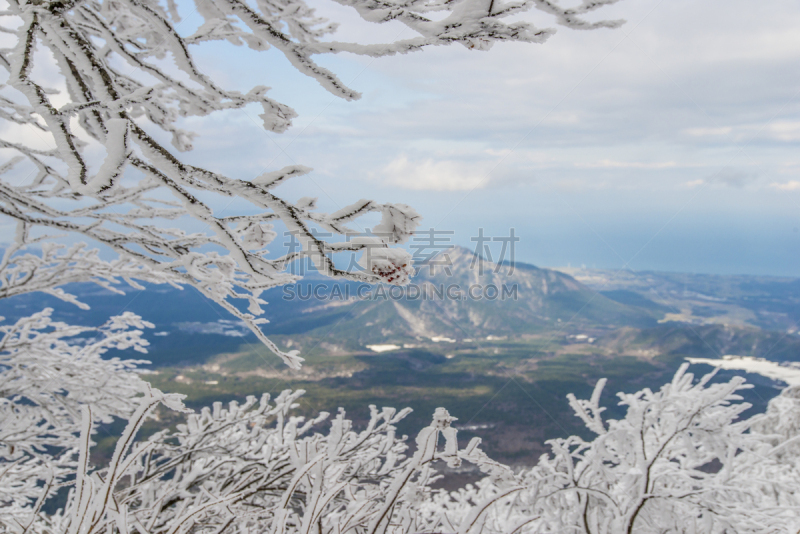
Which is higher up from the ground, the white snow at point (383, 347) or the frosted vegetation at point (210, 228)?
the frosted vegetation at point (210, 228)

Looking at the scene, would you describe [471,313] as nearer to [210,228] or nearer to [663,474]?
[663,474]

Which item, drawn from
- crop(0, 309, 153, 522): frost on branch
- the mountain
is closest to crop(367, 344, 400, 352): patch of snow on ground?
the mountain

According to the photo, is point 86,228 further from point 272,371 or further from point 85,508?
point 272,371

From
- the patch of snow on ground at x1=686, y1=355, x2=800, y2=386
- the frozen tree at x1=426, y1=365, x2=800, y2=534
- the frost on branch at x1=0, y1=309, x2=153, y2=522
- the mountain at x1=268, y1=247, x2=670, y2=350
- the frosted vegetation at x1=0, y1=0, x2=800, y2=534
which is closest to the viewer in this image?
the frosted vegetation at x1=0, y1=0, x2=800, y2=534

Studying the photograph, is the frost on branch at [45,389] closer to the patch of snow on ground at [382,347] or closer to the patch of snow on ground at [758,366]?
the patch of snow on ground at [382,347]

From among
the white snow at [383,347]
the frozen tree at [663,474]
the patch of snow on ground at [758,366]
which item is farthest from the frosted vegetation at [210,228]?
the patch of snow on ground at [758,366]

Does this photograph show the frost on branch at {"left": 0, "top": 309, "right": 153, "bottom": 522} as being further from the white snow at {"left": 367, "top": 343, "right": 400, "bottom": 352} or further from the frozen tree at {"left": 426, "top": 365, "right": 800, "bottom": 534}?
the white snow at {"left": 367, "top": 343, "right": 400, "bottom": 352}

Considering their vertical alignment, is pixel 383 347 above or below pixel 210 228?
below

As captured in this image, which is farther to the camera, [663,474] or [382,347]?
[382,347]


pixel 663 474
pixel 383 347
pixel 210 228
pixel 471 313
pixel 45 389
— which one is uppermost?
pixel 210 228

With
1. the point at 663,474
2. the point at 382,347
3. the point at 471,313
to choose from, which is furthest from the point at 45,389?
the point at 471,313

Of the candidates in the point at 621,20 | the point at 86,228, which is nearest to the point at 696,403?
the point at 621,20

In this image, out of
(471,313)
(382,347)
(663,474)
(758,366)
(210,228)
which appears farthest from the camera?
(471,313)
